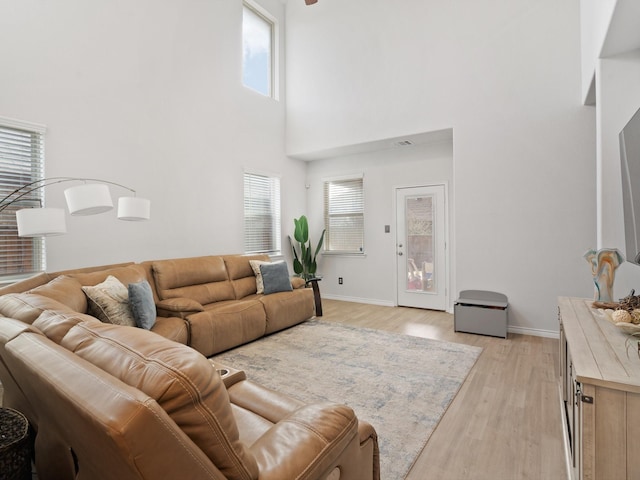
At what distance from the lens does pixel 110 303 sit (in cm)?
280

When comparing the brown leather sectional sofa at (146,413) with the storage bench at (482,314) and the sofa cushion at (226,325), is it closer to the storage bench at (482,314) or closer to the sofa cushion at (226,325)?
the sofa cushion at (226,325)

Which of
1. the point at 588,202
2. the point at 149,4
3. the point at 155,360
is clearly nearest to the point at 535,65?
the point at 588,202

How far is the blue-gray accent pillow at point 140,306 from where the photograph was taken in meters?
2.91

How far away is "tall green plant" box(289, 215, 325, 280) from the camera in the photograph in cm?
600

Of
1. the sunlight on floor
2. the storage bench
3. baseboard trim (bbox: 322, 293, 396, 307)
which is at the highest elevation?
the storage bench

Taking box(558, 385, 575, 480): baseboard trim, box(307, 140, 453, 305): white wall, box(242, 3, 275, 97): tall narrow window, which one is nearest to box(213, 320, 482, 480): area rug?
box(558, 385, 575, 480): baseboard trim

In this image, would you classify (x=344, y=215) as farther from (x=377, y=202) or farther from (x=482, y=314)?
(x=482, y=314)

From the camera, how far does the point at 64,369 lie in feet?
2.69

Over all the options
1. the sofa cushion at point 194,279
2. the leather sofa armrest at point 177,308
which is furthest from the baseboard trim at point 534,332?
the leather sofa armrest at point 177,308

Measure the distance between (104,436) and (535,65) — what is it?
5.07 meters

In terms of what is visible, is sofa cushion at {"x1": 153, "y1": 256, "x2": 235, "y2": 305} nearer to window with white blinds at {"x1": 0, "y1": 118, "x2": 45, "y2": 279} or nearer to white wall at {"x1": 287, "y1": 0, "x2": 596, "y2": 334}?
window with white blinds at {"x1": 0, "y1": 118, "x2": 45, "y2": 279}

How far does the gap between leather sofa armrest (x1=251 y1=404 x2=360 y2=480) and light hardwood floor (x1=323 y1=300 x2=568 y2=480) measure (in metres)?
0.89

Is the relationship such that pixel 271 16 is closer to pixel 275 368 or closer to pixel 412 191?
pixel 412 191

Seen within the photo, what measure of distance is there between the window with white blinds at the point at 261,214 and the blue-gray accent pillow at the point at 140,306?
239 centimetres
